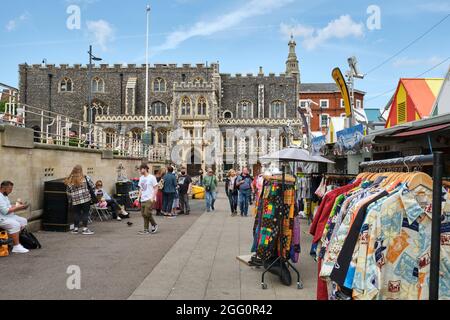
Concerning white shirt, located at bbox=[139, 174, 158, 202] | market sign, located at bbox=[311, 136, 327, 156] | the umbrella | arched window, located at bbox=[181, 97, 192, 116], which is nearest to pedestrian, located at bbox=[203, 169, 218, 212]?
market sign, located at bbox=[311, 136, 327, 156]

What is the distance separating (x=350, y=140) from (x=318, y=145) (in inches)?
151

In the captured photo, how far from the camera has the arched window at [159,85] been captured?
5625cm

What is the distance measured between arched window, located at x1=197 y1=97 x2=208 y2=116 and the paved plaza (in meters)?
40.2

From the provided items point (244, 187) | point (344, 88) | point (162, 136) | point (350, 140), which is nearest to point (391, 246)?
point (350, 140)

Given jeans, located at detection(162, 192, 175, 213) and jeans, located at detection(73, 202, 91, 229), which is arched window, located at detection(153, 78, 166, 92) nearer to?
jeans, located at detection(162, 192, 175, 213)

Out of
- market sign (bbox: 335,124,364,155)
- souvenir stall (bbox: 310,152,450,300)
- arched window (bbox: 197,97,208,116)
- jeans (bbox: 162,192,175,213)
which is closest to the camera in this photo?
souvenir stall (bbox: 310,152,450,300)

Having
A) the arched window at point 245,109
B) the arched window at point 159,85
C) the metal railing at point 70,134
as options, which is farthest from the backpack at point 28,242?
the arched window at point 245,109

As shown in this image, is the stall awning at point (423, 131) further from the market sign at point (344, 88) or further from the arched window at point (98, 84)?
the arched window at point (98, 84)

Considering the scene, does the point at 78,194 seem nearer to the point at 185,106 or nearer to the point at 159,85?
the point at 185,106

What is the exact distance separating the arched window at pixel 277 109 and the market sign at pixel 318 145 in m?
42.6

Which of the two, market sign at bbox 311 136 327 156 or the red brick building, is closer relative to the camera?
market sign at bbox 311 136 327 156

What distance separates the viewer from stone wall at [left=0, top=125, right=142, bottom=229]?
920cm

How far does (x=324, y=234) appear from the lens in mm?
4312
